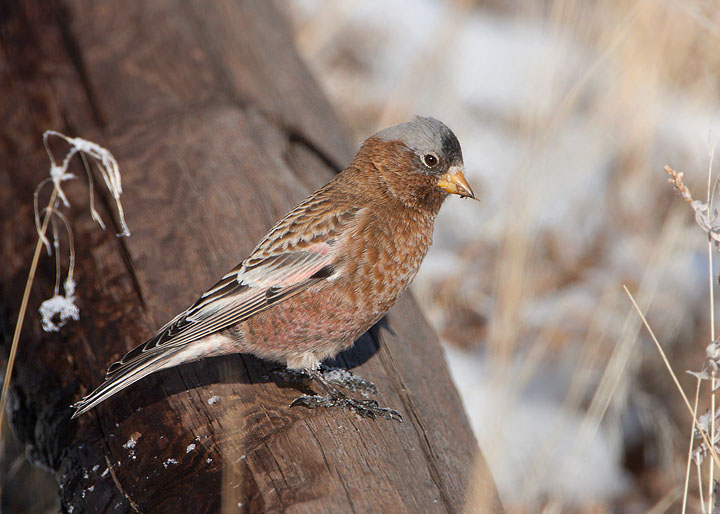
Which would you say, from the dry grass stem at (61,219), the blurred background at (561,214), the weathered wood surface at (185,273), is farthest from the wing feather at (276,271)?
the blurred background at (561,214)

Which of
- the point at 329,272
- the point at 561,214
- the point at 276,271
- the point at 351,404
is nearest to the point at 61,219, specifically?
the point at 276,271

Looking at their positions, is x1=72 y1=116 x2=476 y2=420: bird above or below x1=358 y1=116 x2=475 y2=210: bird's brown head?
below

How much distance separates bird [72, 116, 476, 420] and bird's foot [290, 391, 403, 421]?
3.4 inches

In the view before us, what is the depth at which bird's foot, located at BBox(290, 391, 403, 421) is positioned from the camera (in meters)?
2.31

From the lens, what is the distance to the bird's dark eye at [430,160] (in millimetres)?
3043

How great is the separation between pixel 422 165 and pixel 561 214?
2.78 metres

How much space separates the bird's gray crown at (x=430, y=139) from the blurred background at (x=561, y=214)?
75 cm

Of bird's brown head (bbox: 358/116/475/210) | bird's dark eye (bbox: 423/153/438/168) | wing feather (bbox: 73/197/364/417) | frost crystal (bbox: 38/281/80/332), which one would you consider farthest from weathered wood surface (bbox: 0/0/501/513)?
bird's dark eye (bbox: 423/153/438/168)

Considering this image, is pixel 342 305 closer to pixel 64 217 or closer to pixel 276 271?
pixel 276 271

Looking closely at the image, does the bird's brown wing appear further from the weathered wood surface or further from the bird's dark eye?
the bird's dark eye

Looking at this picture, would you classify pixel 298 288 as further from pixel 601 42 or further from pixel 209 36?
pixel 601 42

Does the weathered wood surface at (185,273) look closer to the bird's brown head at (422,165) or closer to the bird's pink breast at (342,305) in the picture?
the bird's pink breast at (342,305)

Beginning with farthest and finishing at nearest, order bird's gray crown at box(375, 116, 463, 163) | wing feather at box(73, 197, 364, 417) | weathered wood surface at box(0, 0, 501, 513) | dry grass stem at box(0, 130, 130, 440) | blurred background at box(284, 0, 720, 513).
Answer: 1. blurred background at box(284, 0, 720, 513)
2. bird's gray crown at box(375, 116, 463, 163)
3. dry grass stem at box(0, 130, 130, 440)
4. wing feather at box(73, 197, 364, 417)
5. weathered wood surface at box(0, 0, 501, 513)

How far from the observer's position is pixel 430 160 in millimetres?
3047
